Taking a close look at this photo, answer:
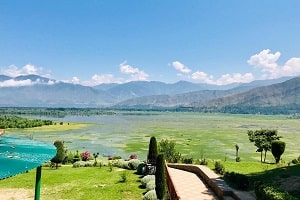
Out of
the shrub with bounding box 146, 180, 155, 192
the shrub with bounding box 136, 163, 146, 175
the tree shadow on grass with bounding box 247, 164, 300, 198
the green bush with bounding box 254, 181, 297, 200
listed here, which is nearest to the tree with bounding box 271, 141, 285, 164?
the tree shadow on grass with bounding box 247, 164, 300, 198

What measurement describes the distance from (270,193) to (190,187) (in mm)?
8277

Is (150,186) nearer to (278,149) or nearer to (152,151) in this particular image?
(152,151)

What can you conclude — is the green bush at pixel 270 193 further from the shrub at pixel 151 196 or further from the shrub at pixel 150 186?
the shrub at pixel 150 186

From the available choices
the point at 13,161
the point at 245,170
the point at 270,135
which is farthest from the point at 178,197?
the point at 270,135

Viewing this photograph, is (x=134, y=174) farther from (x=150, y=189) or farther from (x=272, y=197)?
(x=272, y=197)

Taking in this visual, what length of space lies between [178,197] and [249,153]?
169 feet

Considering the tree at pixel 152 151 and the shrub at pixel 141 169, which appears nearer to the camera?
the tree at pixel 152 151

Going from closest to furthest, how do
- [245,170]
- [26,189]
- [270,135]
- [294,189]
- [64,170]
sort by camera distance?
1. [294,189]
2. [26,189]
3. [245,170]
4. [64,170]
5. [270,135]

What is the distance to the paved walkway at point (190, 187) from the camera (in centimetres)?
2058

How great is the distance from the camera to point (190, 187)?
76.1ft

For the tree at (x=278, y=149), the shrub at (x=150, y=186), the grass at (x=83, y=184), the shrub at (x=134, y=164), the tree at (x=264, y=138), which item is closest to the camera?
the grass at (x=83, y=184)

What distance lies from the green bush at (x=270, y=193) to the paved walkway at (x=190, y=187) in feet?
13.5

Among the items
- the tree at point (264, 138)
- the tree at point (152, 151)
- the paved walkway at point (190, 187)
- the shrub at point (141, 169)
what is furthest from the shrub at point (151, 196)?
the tree at point (264, 138)

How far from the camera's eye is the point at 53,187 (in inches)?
1131
